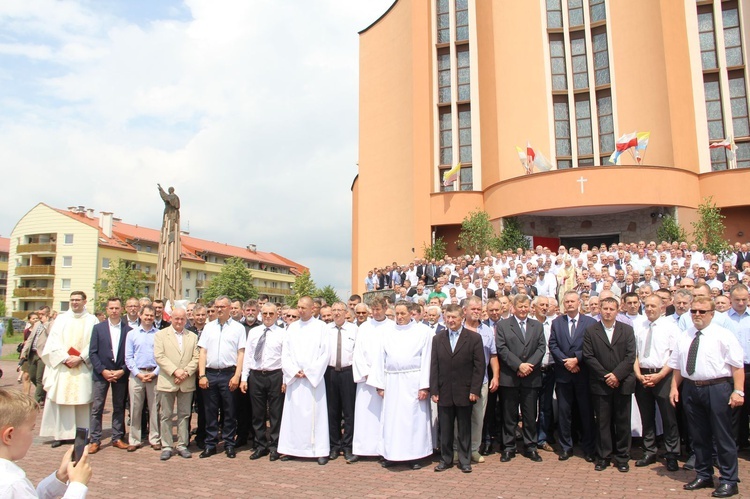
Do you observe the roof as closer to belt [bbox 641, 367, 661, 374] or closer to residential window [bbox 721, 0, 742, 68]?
residential window [bbox 721, 0, 742, 68]

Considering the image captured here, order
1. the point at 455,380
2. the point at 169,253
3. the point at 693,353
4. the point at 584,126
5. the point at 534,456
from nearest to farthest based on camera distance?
1. the point at 693,353
2. the point at 455,380
3. the point at 534,456
4. the point at 169,253
5. the point at 584,126

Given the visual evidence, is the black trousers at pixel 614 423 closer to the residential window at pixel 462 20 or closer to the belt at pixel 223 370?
the belt at pixel 223 370

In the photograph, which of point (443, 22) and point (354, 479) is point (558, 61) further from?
point (354, 479)

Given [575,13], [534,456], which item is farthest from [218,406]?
[575,13]

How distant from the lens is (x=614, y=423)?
7.12m

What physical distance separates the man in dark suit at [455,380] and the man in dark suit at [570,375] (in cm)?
115

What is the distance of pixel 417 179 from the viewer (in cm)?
3055

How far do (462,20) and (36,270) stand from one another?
53.2m

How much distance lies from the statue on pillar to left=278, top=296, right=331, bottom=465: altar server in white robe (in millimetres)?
8698

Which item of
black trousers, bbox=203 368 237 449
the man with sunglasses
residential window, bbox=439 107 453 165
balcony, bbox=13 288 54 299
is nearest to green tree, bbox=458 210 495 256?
residential window, bbox=439 107 453 165

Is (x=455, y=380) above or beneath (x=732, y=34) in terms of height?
beneath

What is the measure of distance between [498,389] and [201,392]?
14.0 ft

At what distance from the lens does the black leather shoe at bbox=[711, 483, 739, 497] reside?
5.65 meters

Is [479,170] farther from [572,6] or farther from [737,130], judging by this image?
[737,130]
